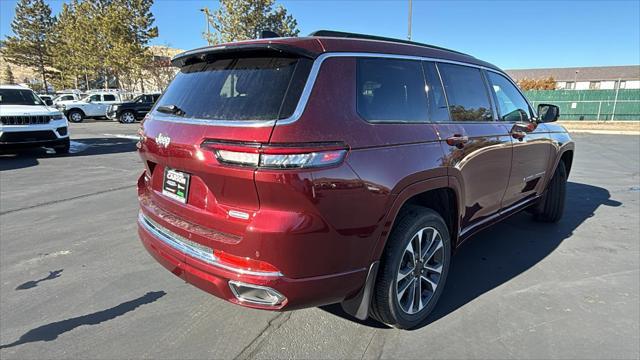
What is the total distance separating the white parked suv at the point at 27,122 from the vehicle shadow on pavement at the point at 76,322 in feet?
29.3

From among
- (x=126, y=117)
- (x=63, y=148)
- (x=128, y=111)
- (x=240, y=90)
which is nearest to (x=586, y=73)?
(x=128, y=111)

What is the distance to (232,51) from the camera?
2.35 m

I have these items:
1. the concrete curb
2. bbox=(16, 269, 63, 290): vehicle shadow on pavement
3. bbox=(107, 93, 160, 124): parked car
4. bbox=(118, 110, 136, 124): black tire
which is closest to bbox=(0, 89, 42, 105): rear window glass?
bbox=(16, 269, 63, 290): vehicle shadow on pavement

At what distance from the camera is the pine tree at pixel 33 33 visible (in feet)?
162

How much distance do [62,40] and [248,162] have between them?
56814 millimetres

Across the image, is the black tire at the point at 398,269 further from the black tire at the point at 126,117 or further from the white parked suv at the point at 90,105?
the white parked suv at the point at 90,105

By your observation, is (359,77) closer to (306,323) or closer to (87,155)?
(306,323)

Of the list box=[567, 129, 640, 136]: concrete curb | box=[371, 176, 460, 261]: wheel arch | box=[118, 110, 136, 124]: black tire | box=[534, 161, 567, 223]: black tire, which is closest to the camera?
box=[371, 176, 460, 261]: wheel arch

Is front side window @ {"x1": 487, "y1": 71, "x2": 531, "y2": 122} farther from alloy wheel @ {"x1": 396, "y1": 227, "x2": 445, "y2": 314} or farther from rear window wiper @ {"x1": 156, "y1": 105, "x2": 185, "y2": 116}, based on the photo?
rear window wiper @ {"x1": 156, "y1": 105, "x2": 185, "y2": 116}

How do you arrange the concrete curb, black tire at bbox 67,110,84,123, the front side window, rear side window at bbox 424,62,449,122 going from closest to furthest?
rear side window at bbox 424,62,449,122 < the front side window < the concrete curb < black tire at bbox 67,110,84,123

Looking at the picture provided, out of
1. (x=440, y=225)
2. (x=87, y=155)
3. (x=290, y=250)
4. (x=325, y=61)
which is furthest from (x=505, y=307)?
(x=87, y=155)

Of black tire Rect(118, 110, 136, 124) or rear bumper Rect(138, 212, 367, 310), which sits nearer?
rear bumper Rect(138, 212, 367, 310)

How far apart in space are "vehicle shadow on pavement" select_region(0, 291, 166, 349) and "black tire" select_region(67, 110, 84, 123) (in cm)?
2638

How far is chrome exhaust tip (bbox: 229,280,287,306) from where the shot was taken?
2025 millimetres
